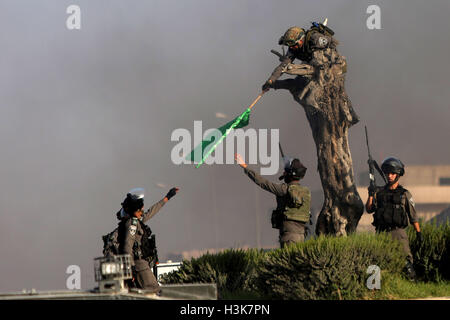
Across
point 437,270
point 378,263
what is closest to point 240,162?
point 378,263

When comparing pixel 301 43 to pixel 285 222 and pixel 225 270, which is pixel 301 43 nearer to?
pixel 285 222

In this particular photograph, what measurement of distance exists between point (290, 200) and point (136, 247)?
280cm

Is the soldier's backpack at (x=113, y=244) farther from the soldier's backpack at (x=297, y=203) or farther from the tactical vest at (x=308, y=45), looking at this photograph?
the tactical vest at (x=308, y=45)

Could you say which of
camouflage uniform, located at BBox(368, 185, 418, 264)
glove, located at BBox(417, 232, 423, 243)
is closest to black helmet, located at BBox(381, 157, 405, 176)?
camouflage uniform, located at BBox(368, 185, 418, 264)

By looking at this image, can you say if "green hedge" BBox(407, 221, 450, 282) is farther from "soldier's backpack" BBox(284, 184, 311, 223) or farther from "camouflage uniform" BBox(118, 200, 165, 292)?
"camouflage uniform" BBox(118, 200, 165, 292)

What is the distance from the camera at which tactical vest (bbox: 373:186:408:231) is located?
13125mm

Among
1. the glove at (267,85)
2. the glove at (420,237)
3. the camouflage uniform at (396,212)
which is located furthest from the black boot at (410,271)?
the glove at (267,85)

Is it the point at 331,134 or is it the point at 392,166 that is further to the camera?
the point at 331,134

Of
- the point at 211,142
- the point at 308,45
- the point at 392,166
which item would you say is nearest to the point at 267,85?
the point at 308,45

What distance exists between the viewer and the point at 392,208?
13.2 m

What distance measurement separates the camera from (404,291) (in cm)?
1170

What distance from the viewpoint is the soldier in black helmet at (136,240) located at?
428 inches

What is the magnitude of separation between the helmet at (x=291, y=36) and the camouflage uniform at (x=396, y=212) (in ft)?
14.6
